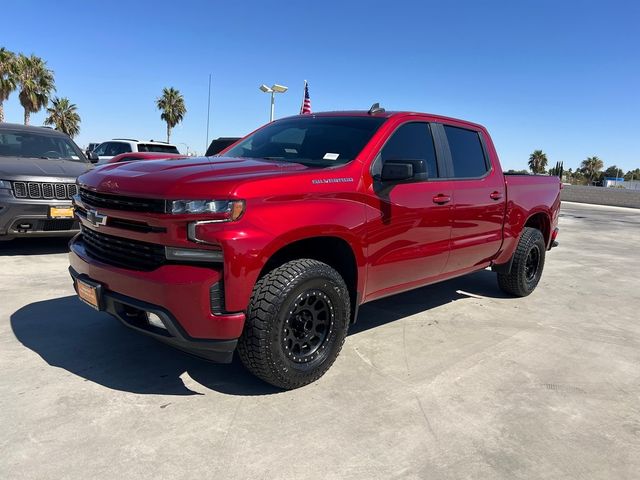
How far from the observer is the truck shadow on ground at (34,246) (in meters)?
6.91

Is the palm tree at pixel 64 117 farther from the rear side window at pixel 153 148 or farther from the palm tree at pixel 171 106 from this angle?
the rear side window at pixel 153 148

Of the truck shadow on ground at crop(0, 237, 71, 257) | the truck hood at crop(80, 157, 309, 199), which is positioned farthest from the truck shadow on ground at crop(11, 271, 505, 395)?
the truck shadow on ground at crop(0, 237, 71, 257)

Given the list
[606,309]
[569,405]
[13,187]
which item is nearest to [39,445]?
[569,405]

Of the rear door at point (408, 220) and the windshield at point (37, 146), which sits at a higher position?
the windshield at point (37, 146)

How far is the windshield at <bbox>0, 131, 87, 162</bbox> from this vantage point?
7375 millimetres

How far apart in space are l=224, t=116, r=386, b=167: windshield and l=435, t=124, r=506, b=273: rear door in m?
0.95

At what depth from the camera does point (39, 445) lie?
8.16 feet

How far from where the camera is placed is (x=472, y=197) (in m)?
4.54

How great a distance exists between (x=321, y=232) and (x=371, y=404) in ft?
3.72

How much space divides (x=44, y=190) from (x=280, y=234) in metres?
4.88

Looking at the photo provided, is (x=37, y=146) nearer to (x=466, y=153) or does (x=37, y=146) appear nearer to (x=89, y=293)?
(x=89, y=293)

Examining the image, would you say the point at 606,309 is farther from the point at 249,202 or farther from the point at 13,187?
the point at 13,187

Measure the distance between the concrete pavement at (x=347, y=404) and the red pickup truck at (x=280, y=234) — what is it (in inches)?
16.0

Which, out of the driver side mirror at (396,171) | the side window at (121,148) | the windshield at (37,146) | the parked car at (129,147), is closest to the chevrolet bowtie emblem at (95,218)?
the driver side mirror at (396,171)
